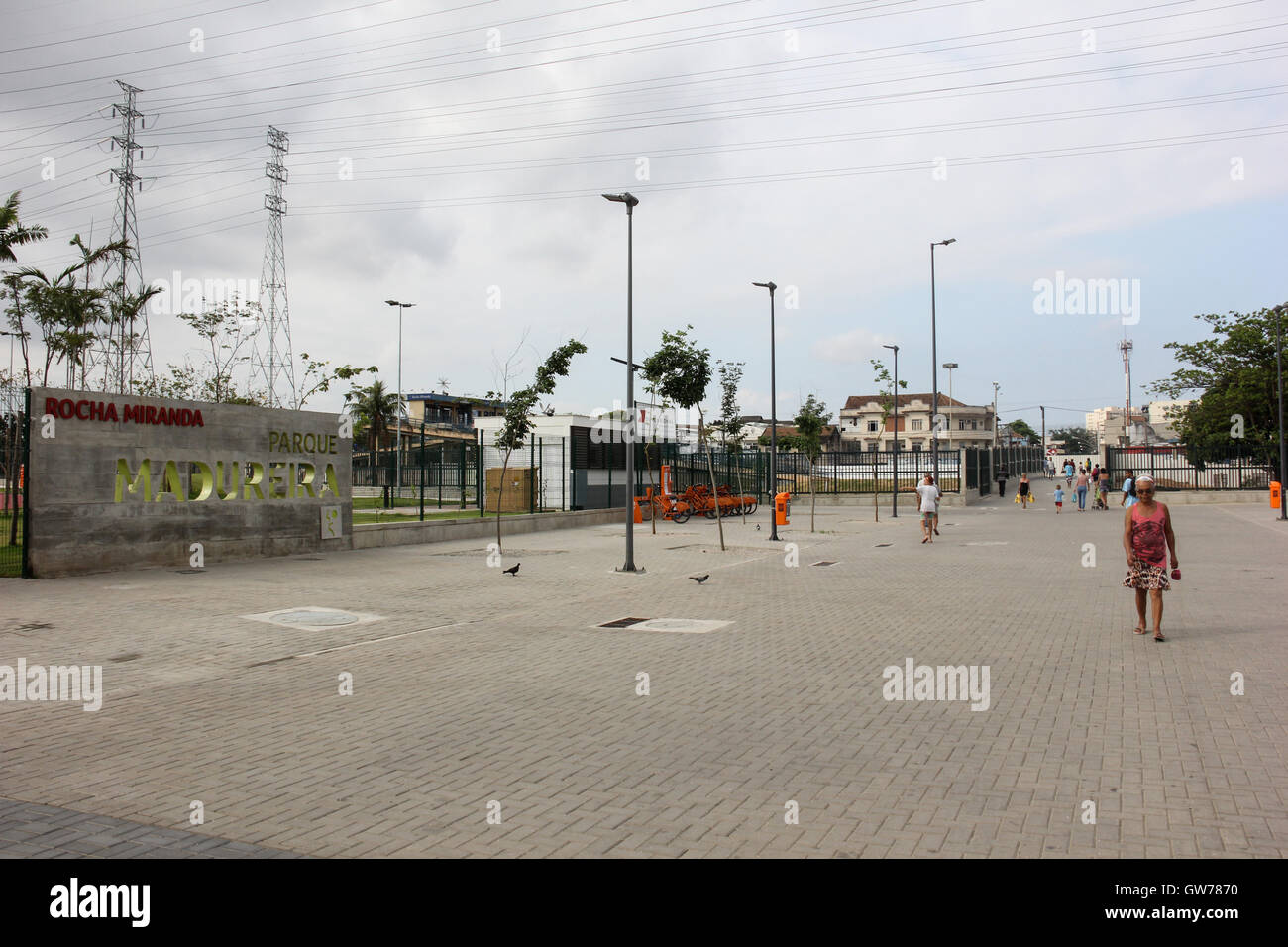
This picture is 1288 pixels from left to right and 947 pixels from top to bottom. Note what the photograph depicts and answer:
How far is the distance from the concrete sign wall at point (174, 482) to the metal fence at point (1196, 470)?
36.0 meters

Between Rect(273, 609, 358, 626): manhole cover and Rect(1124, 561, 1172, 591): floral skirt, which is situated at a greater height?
Rect(1124, 561, 1172, 591): floral skirt

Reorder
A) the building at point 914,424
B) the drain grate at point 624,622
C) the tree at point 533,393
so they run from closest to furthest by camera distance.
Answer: the drain grate at point 624,622, the tree at point 533,393, the building at point 914,424

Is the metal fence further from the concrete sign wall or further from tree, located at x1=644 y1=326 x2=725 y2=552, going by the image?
the concrete sign wall

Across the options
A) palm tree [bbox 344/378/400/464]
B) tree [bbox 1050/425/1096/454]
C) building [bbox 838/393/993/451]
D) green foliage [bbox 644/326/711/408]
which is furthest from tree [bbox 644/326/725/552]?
tree [bbox 1050/425/1096/454]

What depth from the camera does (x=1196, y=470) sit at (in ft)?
142

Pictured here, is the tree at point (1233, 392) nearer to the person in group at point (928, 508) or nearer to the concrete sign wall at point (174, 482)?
the person in group at point (928, 508)

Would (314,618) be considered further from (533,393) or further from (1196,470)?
(1196,470)

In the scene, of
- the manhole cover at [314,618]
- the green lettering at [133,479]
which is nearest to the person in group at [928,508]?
the manhole cover at [314,618]

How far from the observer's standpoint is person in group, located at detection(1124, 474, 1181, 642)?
986 centimetres

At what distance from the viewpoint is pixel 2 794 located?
5.22m

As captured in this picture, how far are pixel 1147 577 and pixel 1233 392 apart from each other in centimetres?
4212

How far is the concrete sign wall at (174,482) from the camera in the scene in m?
15.3
